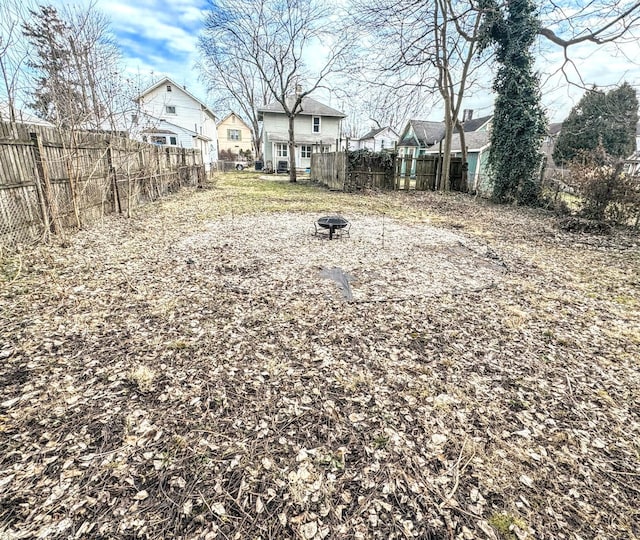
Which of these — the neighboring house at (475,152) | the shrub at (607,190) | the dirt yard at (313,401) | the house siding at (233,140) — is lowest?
the dirt yard at (313,401)

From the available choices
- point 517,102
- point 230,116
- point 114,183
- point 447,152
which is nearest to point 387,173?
point 447,152

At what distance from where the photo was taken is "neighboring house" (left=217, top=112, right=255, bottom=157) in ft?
155

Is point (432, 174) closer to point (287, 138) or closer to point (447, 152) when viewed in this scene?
point (447, 152)

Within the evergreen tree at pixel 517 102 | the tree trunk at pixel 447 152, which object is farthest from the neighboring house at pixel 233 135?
the evergreen tree at pixel 517 102

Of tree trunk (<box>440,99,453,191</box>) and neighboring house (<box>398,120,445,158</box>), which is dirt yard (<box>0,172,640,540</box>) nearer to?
tree trunk (<box>440,99,453,191</box>)

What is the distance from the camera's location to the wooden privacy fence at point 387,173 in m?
15.5

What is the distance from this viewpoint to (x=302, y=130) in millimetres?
28828

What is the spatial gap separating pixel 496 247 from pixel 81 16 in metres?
14.5

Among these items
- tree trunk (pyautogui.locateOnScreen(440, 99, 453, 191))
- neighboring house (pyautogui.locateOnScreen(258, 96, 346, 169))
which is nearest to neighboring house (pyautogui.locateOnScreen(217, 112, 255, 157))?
neighboring house (pyautogui.locateOnScreen(258, 96, 346, 169))

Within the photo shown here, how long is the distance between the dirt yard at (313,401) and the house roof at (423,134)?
92.2 feet

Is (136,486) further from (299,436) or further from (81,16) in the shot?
(81,16)

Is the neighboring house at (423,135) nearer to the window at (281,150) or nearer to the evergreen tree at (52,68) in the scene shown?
the window at (281,150)

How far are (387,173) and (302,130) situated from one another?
51.7ft

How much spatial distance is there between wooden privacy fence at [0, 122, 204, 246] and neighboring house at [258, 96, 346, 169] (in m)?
19.3
